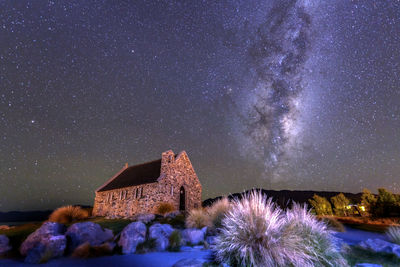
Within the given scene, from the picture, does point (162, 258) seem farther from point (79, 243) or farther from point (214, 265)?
point (79, 243)

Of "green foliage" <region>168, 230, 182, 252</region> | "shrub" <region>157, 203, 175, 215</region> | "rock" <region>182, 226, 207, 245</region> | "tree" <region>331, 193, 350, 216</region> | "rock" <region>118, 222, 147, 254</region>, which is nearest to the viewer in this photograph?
"rock" <region>118, 222, 147, 254</region>

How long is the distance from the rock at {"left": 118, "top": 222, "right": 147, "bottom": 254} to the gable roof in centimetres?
1397

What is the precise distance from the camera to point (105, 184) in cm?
2930

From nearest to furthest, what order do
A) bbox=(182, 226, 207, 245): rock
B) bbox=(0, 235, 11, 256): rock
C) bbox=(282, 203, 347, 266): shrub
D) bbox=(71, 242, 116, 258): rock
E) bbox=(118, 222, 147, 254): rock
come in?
bbox=(282, 203, 347, 266): shrub
bbox=(71, 242, 116, 258): rock
bbox=(118, 222, 147, 254): rock
bbox=(0, 235, 11, 256): rock
bbox=(182, 226, 207, 245): rock

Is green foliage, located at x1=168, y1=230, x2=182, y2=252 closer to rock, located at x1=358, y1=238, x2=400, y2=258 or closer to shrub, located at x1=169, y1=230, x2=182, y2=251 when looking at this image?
shrub, located at x1=169, y1=230, x2=182, y2=251

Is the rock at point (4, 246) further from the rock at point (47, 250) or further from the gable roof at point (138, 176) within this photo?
the gable roof at point (138, 176)

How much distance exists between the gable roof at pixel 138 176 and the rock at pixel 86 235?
13.2m

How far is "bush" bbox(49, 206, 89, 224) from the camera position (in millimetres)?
18641

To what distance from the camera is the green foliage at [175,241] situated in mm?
7892

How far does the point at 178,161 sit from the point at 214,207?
48.1 feet

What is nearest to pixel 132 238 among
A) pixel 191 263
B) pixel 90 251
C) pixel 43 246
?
pixel 90 251

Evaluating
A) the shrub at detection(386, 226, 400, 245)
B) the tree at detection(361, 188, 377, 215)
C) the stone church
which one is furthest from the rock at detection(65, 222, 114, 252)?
the tree at detection(361, 188, 377, 215)

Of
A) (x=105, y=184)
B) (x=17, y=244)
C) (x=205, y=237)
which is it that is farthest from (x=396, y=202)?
(x=105, y=184)

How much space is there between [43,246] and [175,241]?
4.71 metres
